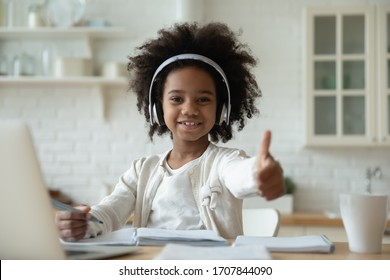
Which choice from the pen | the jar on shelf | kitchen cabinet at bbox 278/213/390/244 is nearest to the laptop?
the pen

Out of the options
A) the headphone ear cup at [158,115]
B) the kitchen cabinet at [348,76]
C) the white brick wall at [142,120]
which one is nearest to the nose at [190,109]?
the headphone ear cup at [158,115]

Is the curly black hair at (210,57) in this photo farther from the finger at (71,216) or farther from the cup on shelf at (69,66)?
the cup on shelf at (69,66)

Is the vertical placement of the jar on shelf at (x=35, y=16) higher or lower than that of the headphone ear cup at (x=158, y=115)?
higher

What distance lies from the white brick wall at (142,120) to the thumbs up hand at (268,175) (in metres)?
2.06

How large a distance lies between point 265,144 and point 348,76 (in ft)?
6.64

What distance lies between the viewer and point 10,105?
294 centimetres

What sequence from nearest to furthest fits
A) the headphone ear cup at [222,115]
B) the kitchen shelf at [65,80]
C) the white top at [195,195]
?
the white top at [195,195] → the headphone ear cup at [222,115] → the kitchen shelf at [65,80]

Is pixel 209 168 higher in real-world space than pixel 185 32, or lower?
lower

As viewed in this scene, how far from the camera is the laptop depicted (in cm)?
68

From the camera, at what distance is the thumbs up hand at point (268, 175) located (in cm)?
78

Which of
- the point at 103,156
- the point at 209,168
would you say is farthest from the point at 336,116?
the point at 209,168
